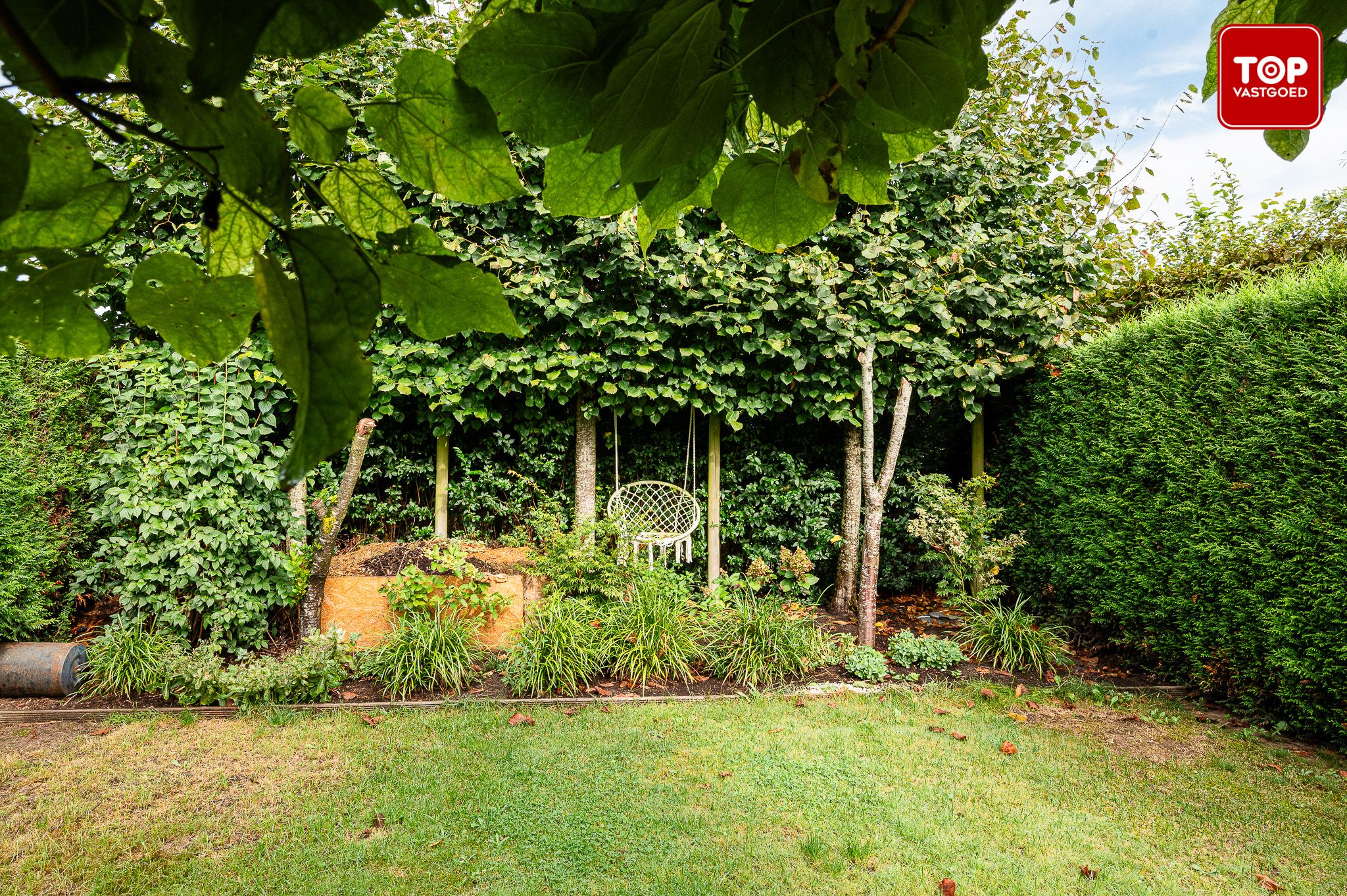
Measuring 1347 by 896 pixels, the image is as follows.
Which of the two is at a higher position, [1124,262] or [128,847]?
[1124,262]

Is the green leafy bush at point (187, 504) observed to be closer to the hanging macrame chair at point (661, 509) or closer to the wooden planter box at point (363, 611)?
the wooden planter box at point (363, 611)

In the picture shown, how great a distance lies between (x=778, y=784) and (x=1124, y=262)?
6.01 meters

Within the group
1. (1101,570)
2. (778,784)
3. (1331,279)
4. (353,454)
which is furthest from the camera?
(1101,570)

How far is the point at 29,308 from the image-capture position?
391 millimetres

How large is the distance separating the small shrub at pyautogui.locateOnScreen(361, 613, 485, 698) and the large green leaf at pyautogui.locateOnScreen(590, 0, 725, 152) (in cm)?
463

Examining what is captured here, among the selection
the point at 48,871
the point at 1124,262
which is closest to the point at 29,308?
→ the point at 48,871

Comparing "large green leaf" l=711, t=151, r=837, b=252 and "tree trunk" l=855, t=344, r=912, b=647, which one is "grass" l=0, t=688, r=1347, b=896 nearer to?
"tree trunk" l=855, t=344, r=912, b=647

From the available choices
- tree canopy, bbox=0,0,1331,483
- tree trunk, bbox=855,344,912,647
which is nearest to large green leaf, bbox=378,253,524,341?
tree canopy, bbox=0,0,1331,483

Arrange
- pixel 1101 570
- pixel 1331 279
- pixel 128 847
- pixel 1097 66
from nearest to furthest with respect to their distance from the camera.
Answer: pixel 128 847 < pixel 1331 279 < pixel 1101 570 < pixel 1097 66

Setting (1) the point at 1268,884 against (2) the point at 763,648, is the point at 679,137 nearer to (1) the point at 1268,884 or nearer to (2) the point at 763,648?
(1) the point at 1268,884

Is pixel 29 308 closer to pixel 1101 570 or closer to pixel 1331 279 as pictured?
pixel 1331 279

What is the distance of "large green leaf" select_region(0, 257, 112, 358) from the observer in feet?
1.24

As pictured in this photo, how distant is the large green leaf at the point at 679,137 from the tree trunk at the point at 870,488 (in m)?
5.26

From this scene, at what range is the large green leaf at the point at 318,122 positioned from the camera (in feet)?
1.25
